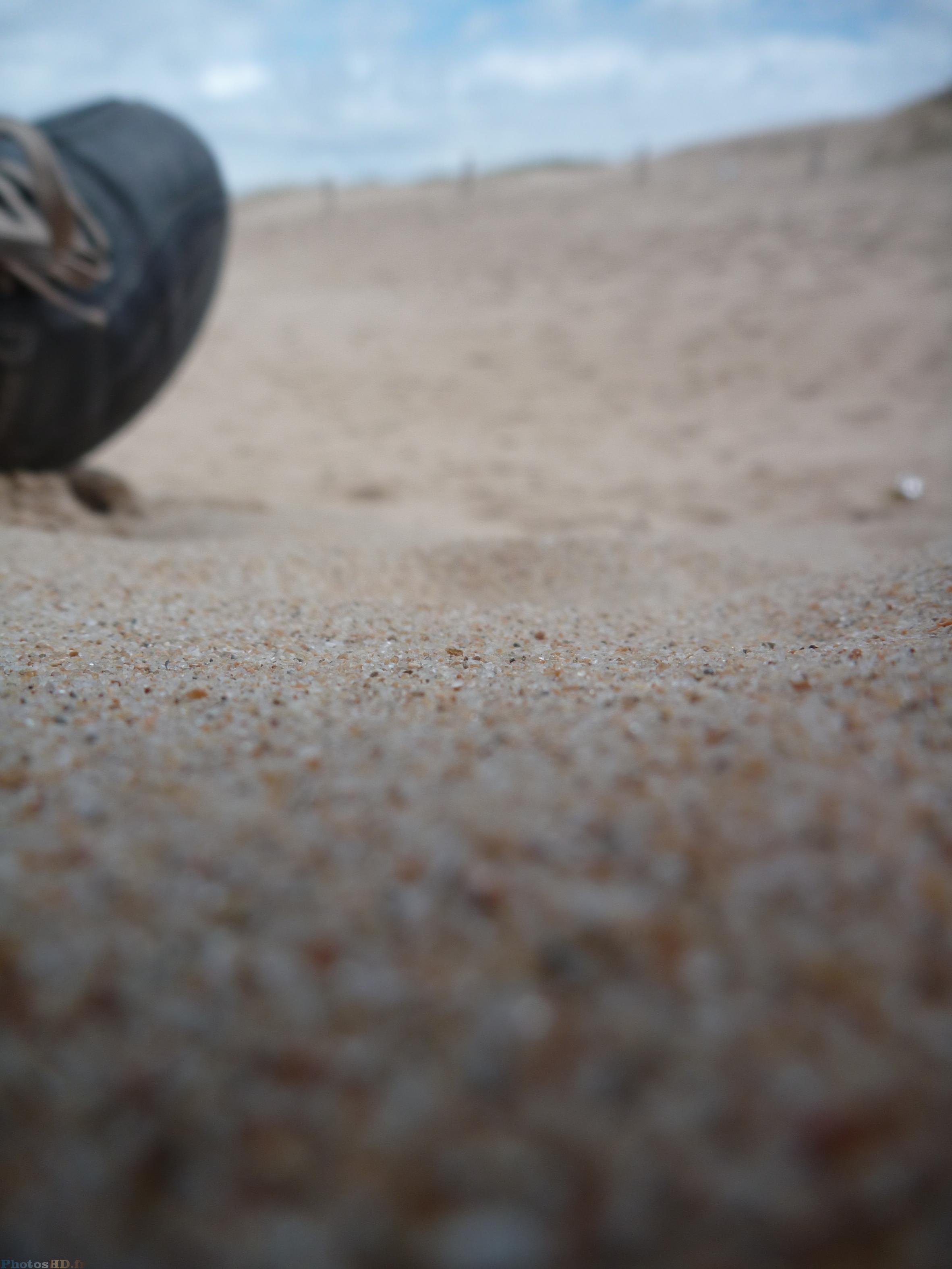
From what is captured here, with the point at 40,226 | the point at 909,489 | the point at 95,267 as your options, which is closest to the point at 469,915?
the point at 40,226

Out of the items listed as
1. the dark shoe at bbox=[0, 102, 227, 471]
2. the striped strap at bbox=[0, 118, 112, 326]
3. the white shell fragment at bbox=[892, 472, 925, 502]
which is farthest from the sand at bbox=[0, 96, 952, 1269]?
the white shell fragment at bbox=[892, 472, 925, 502]

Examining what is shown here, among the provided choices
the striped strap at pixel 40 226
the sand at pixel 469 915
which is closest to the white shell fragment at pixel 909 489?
the sand at pixel 469 915

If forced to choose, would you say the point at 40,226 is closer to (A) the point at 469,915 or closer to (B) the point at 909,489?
(A) the point at 469,915

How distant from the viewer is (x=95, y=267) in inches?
120

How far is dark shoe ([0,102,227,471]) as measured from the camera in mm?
2830

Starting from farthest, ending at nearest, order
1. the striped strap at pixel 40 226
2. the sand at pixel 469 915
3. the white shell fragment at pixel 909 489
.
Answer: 1. the white shell fragment at pixel 909 489
2. the striped strap at pixel 40 226
3. the sand at pixel 469 915

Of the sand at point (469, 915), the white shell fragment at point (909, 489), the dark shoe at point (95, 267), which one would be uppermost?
the dark shoe at point (95, 267)

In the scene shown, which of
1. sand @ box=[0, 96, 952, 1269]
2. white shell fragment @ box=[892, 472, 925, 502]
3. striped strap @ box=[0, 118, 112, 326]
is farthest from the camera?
white shell fragment @ box=[892, 472, 925, 502]

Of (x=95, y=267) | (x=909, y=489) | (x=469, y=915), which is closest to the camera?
(x=469, y=915)

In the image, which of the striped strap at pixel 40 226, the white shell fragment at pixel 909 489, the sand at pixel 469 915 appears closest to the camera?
the sand at pixel 469 915

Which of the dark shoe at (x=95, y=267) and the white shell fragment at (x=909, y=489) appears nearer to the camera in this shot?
the dark shoe at (x=95, y=267)

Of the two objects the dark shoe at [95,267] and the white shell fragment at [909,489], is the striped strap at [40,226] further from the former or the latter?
the white shell fragment at [909,489]

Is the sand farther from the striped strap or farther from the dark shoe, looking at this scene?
the striped strap

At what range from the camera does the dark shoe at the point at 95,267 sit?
9.29ft
